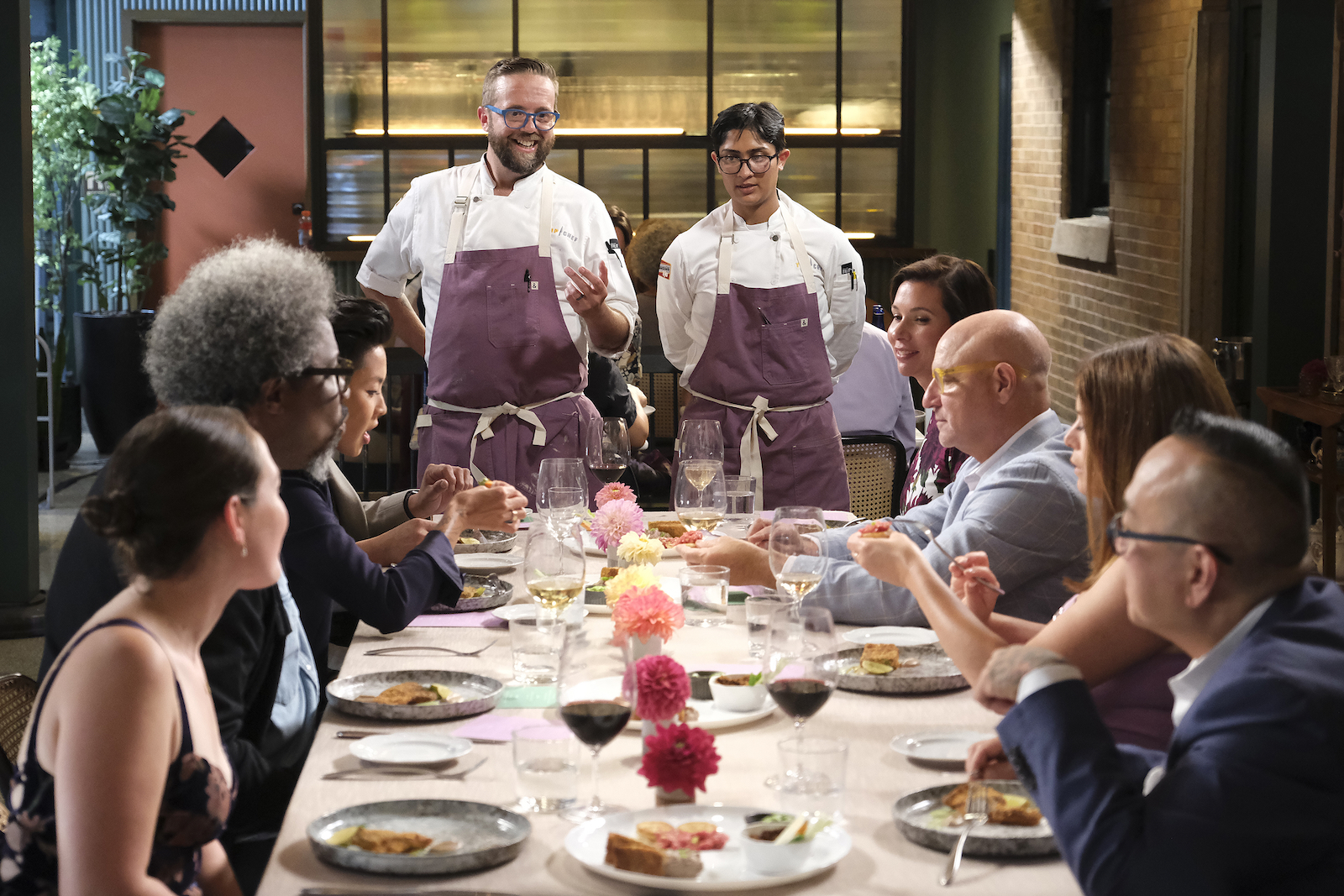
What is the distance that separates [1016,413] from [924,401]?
0.96 ft

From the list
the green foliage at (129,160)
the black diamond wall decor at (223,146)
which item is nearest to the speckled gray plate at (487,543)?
the green foliage at (129,160)

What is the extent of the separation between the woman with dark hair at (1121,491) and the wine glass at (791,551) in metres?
0.46

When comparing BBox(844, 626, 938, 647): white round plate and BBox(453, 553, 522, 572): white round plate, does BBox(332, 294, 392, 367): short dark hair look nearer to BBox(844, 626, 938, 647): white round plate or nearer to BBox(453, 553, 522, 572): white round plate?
BBox(453, 553, 522, 572): white round plate

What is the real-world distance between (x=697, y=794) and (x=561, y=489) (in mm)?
1304

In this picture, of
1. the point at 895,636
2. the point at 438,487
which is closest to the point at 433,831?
the point at 895,636

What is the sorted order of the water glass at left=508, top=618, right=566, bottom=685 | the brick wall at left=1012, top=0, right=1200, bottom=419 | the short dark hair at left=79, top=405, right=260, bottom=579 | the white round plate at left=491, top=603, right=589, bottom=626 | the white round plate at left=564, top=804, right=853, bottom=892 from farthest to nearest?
the brick wall at left=1012, top=0, right=1200, bottom=419 < the white round plate at left=491, top=603, right=589, bottom=626 < the water glass at left=508, top=618, right=566, bottom=685 < the short dark hair at left=79, top=405, right=260, bottom=579 < the white round plate at left=564, top=804, right=853, bottom=892

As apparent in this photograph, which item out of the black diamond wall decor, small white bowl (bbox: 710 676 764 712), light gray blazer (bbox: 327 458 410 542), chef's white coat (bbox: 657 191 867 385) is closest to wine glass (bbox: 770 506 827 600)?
small white bowl (bbox: 710 676 764 712)

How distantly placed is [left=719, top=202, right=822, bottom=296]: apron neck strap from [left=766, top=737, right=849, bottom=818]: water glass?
9.41 ft

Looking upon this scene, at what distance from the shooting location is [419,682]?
2131 mm

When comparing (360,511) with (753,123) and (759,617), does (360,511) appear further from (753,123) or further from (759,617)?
(753,123)

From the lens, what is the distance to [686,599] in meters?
2.53

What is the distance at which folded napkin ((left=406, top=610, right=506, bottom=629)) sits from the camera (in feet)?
8.33

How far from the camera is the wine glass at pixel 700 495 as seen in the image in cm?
289

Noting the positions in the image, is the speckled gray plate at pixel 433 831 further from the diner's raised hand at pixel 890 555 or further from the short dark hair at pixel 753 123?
the short dark hair at pixel 753 123
